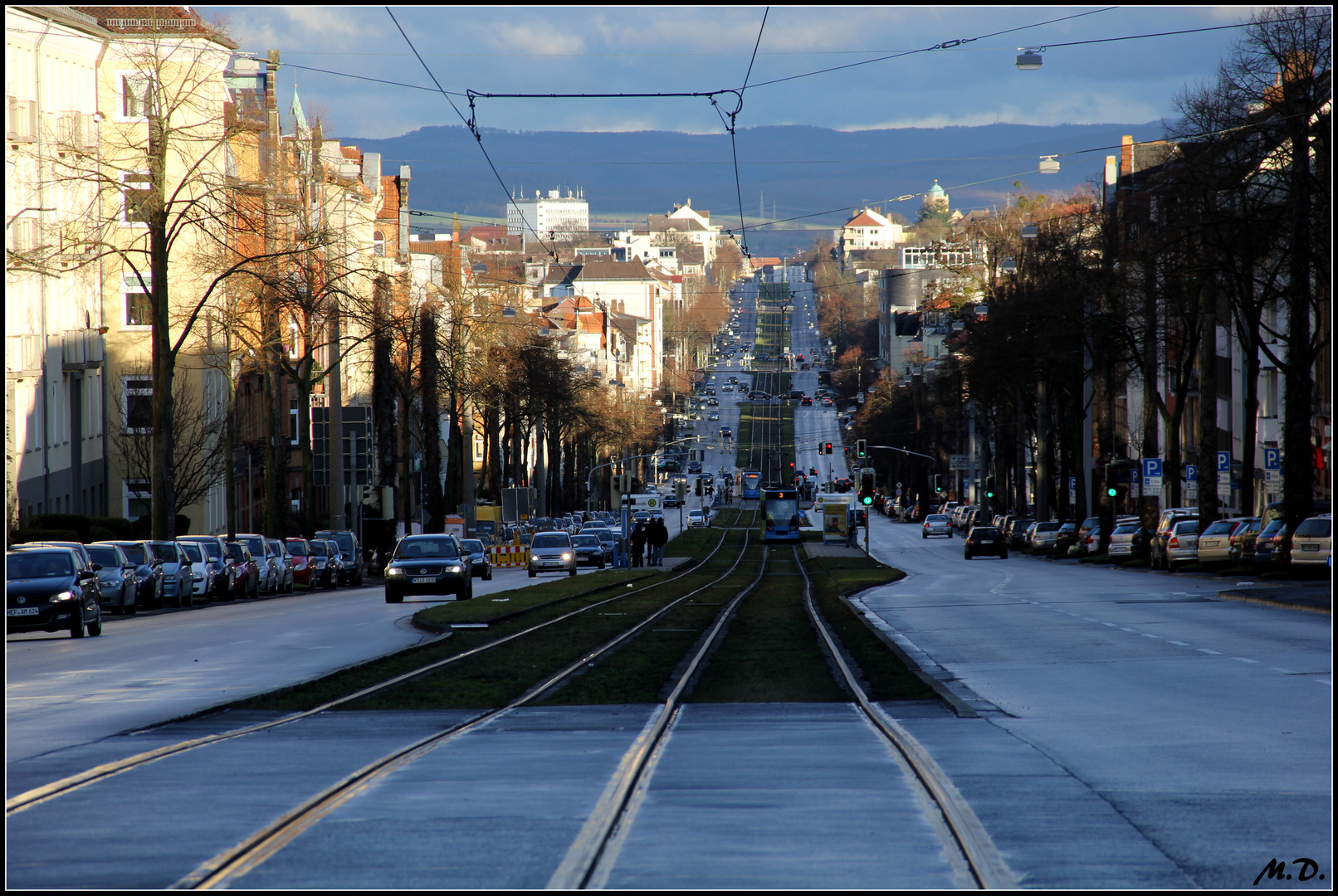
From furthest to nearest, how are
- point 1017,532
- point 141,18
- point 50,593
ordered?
point 1017,532 → point 141,18 → point 50,593

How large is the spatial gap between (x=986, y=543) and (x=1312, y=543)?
112 ft

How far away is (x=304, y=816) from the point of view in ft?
28.8

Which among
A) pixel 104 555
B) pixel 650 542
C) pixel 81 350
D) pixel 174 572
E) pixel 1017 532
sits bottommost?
pixel 1017 532

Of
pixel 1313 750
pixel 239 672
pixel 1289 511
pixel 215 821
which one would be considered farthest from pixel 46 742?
pixel 1289 511

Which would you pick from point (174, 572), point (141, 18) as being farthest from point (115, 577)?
point (141, 18)

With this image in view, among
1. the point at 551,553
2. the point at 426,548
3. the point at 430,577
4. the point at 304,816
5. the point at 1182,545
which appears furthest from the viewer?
the point at 551,553

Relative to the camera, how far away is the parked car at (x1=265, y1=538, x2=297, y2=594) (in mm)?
47844

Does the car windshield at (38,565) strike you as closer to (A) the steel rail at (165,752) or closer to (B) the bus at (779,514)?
(A) the steel rail at (165,752)

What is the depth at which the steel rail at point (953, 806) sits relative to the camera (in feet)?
23.6

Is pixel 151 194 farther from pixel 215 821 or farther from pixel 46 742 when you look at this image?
pixel 215 821

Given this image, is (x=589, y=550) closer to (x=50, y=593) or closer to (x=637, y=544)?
(x=637, y=544)

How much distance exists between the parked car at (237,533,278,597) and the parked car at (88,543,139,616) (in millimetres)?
10595

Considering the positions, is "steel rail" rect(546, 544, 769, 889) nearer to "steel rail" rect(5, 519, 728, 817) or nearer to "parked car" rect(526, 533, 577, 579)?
"steel rail" rect(5, 519, 728, 817)

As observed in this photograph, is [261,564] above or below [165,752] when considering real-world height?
below
